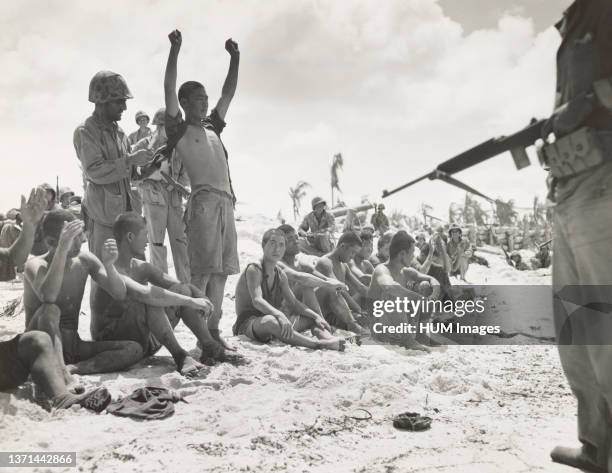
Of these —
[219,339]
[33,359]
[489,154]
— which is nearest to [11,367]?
[33,359]

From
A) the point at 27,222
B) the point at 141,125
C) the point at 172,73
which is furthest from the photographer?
the point at 141,125

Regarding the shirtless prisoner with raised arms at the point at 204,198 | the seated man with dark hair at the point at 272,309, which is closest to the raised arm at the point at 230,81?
the shirtless prisoner with raised arms at the point at 204,198

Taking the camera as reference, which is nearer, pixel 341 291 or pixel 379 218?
pixel 341 291

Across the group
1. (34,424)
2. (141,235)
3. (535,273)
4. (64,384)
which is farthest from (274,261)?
(535,273)

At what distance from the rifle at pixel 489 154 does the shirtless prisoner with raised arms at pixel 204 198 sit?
7.12 feet

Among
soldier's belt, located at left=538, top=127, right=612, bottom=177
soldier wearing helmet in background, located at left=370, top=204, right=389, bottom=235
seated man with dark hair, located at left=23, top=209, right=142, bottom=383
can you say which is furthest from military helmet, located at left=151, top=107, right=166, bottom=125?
soldier wearing helmet in background, located at left=370, top=204, right=389, bottom=235

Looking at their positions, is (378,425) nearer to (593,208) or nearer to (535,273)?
(593,208)

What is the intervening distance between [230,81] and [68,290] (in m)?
2.38

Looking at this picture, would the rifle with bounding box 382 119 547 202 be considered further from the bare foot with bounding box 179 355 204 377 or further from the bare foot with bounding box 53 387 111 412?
the bare foot with bounding box 53 387 111 412

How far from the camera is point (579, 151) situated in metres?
2.16

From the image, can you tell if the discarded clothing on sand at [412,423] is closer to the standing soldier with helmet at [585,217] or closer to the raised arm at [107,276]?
the standing soldier with helmet at [585,217]

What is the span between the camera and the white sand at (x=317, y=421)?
8.02ft

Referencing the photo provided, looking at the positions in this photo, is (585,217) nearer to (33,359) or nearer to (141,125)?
(33,359)

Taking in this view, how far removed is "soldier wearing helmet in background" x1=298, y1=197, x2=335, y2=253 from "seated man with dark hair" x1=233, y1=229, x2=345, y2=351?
9.85ft
